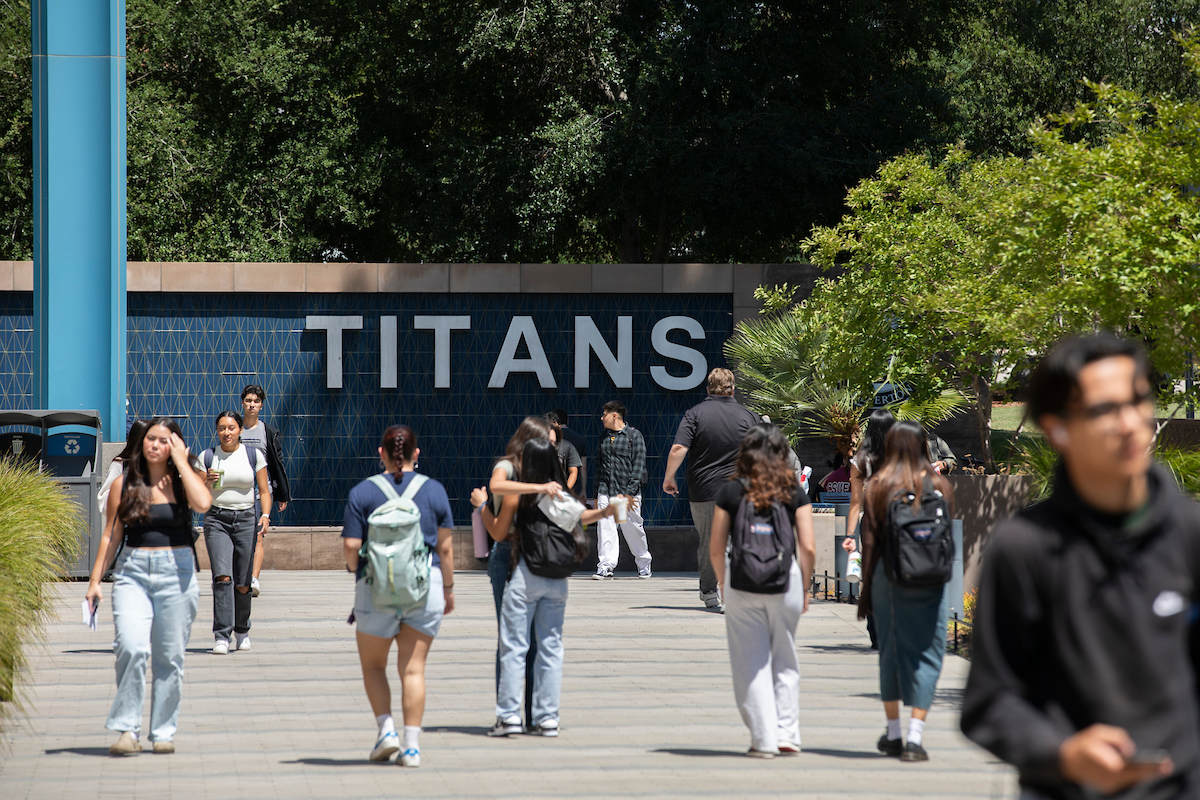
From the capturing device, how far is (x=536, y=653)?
776cm

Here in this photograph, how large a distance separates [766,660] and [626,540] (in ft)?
30.1

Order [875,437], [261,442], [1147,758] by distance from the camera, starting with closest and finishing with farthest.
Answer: [1147,758], [875,437], [261,442]

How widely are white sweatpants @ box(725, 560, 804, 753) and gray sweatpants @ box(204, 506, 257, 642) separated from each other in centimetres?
451

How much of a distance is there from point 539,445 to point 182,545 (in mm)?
1961

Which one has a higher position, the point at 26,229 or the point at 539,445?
the point at 26,229

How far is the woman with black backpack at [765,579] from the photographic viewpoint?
7.16 meters

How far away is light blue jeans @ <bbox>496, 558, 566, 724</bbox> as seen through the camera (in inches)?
302

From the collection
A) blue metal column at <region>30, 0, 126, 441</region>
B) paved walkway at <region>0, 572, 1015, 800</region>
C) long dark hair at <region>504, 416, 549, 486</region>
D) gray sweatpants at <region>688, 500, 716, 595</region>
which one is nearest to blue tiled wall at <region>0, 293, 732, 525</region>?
blue metal column at <region>30, 0, 126, 441</region>

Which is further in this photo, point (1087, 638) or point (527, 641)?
point (527, 641)

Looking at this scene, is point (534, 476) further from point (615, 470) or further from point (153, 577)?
point (615, 470)

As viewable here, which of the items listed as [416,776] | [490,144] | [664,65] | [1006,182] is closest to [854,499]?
[416,776]

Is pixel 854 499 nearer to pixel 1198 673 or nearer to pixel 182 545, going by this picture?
pixel 182 545

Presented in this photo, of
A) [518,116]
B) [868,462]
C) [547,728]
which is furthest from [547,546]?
[518,116]

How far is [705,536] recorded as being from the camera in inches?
484
